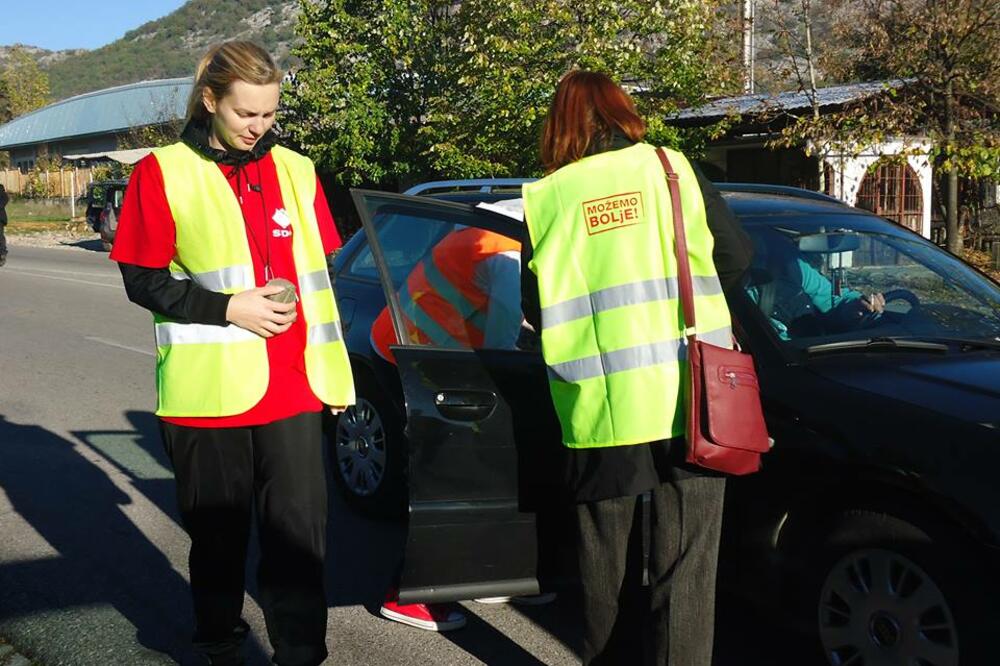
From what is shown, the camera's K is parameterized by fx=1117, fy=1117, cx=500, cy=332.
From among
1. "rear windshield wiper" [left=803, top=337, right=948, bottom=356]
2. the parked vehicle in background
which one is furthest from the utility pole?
"rear windshield wiper" [left=803, top=337, right=948, bottom=356]

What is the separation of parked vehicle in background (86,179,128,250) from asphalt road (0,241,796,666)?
56.5 ft

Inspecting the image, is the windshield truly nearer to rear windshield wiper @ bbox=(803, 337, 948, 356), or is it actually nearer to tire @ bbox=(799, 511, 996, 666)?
rear windshield wiper @ bbox=(803, 337, 948, 356)

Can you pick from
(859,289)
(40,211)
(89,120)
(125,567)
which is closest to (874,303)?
(859,289)

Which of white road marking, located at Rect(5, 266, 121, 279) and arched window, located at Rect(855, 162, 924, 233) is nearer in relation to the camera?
white road marking, located at Rect(5, 266, 121, 279)

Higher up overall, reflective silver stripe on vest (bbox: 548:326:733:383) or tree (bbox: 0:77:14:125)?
tree (bbox: 0:77:14:125)

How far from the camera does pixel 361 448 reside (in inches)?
212

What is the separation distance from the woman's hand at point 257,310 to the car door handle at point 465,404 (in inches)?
31.8

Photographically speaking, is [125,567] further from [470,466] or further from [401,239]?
[470,466]

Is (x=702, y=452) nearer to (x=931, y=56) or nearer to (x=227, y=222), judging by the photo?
(x=227, y=222)

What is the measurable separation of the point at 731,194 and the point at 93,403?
5404mm

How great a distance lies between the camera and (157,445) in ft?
22.7

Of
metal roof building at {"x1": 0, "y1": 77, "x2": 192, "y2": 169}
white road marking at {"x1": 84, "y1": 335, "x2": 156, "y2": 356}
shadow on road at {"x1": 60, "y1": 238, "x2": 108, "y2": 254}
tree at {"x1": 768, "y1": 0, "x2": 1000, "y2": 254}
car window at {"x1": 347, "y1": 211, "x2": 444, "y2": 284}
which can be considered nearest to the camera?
car window at {"x1": 347, "y1": 211, "x2": 444, "y2": 284}

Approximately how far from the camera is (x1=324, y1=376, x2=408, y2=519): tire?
204 inches

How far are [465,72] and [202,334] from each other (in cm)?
1558
